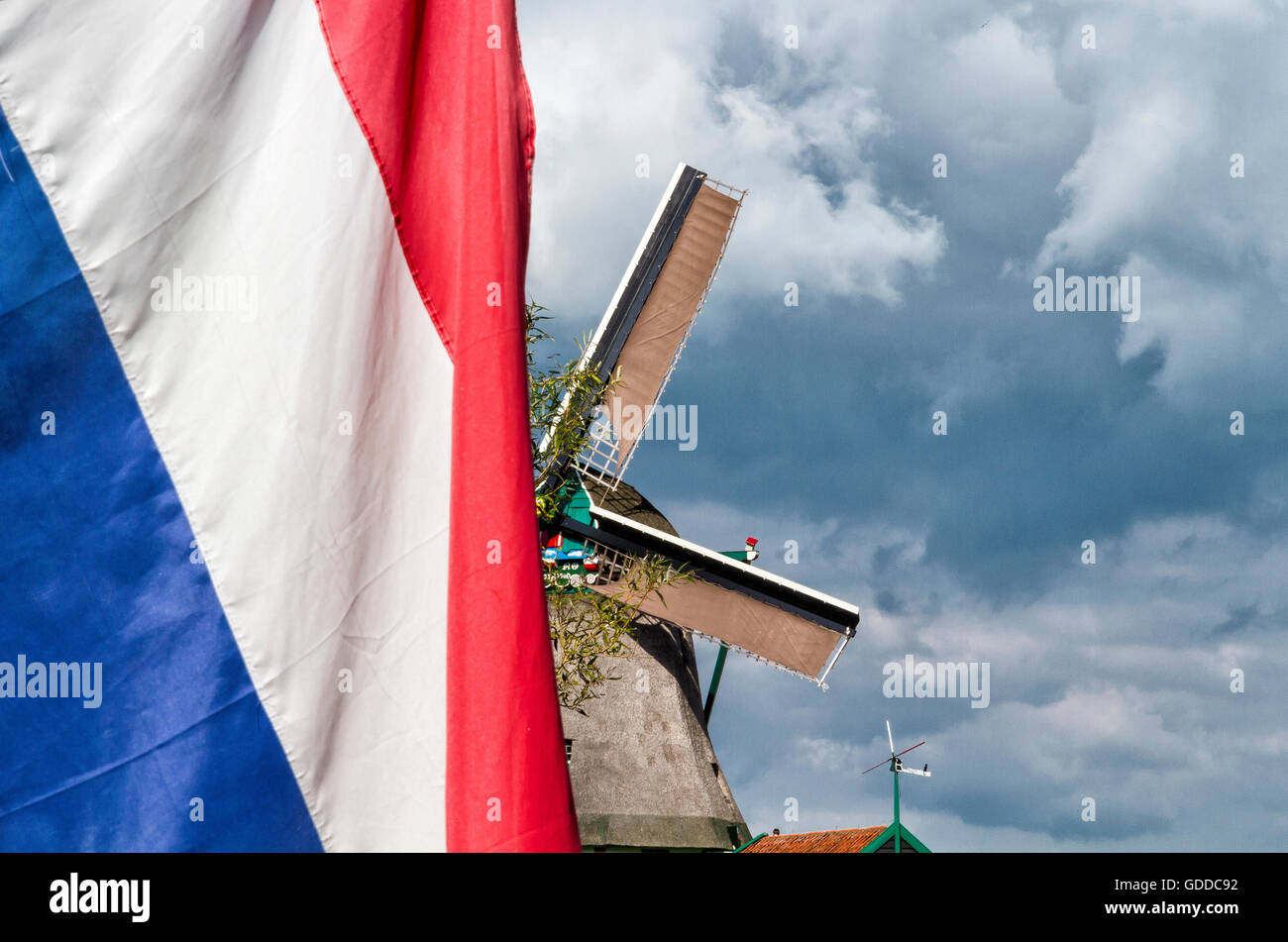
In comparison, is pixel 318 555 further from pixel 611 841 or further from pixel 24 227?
pixel 611 841

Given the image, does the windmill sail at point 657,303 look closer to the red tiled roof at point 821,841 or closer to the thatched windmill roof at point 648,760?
the thatched windmill roof at point 648,760

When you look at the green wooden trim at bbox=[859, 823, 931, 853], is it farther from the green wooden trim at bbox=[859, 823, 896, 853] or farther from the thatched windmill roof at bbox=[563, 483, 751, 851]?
the thatched windmill roof at bbox=[563, 483, 751, 851]

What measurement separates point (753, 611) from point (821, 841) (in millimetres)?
3728

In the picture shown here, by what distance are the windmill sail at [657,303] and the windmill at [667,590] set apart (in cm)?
2

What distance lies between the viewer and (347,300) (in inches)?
116

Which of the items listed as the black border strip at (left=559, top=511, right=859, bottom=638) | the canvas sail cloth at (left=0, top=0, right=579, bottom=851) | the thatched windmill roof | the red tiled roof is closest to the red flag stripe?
the canvas sail cloth at (left=0, top=0, right=579, bottom=851)

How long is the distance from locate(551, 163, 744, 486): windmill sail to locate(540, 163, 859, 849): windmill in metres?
0.02

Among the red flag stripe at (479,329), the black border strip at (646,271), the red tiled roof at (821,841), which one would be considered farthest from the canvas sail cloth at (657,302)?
the red flag stripe at (479,329)

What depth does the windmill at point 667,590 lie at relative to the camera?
54.5ft

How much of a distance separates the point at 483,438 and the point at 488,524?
23cm

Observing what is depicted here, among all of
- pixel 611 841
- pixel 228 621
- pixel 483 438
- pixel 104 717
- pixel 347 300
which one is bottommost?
pixel 611 841
